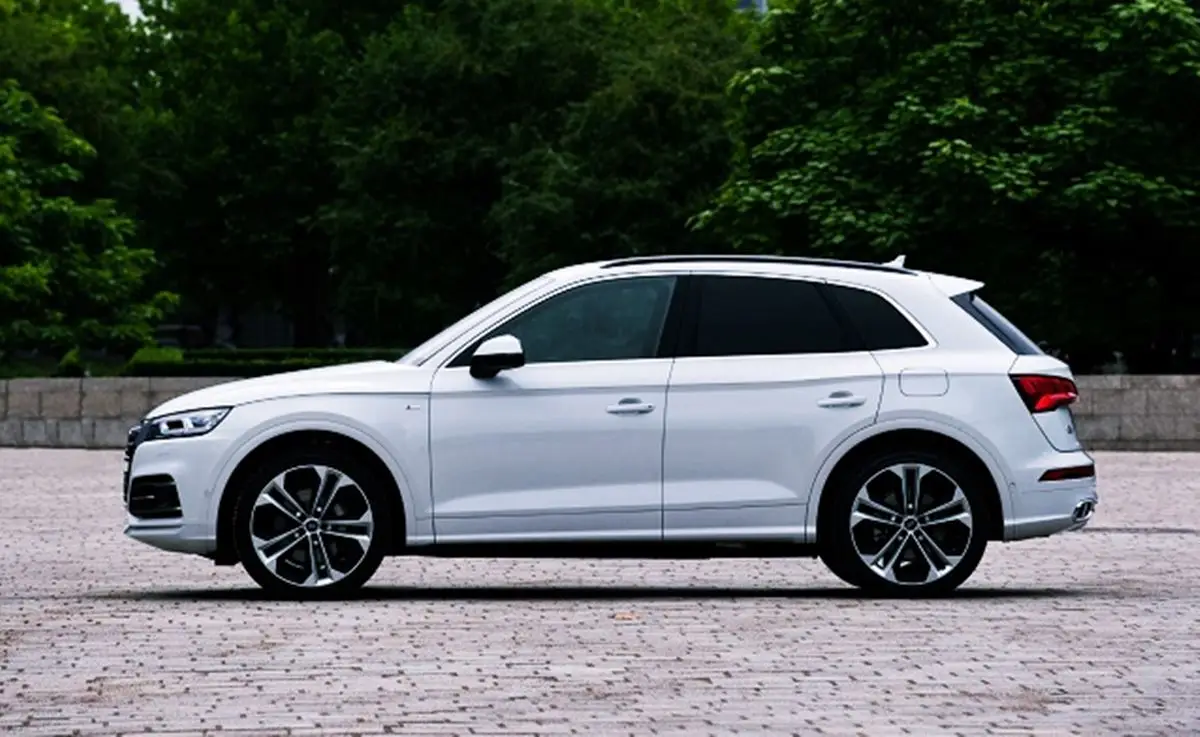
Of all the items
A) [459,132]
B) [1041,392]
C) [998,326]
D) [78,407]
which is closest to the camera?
[1041,392]

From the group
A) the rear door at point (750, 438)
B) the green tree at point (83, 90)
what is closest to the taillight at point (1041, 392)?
the rear door at point (750, 438)

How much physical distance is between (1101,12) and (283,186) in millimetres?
33821

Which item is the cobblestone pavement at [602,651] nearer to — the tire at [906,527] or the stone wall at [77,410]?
the tire at [906,527]

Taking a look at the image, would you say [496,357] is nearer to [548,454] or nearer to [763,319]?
[548,454]

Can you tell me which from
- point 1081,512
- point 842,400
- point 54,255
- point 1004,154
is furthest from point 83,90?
point 1081,512

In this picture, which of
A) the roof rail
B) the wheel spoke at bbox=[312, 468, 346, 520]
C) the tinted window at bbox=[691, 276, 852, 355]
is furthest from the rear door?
the wheel spoke at bbox=[312, 468, 346, 520]

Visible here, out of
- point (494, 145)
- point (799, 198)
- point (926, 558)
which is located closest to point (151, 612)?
point (926, 558)

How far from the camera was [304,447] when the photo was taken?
13.3 metres

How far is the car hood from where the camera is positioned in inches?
522

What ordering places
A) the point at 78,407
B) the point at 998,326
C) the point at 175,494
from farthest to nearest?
1. the point at 78,407
2. the point at 998,326
3. the point at 175,494

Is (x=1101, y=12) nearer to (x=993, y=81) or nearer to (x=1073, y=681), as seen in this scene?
(x=993, y=81)

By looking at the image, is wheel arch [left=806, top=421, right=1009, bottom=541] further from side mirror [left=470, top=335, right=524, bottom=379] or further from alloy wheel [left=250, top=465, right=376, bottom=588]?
alloy wheel [left=250, top=465, right=376, bottom=588]

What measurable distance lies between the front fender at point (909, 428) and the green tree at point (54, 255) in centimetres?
4030

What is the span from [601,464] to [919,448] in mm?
1446
